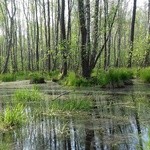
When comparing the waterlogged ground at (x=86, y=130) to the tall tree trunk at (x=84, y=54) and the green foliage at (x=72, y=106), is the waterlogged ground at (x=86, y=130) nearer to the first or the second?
the green foliage at (x=72, y=106)

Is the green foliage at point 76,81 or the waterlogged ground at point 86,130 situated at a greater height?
the waterlogged ground at point 86,130

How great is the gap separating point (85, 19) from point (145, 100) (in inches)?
329

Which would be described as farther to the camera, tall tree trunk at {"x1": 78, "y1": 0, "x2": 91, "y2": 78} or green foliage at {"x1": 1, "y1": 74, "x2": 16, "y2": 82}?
green foliage at {"x1": 1, "y1": 74, "x2": 16, "y2": 82}

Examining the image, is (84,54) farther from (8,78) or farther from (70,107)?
(8,78)

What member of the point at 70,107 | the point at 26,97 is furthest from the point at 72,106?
the point at 26,97

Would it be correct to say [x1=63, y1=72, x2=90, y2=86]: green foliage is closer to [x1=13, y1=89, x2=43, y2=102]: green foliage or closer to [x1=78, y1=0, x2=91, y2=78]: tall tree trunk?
[x1=78, y1=0, x2=91, y2=78]: tall tree trunk

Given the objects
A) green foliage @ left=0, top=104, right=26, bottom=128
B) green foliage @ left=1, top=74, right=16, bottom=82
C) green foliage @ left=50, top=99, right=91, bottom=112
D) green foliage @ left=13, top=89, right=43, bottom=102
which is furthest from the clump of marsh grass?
green foliage @ left=1, top=74, right=16, bottom=82

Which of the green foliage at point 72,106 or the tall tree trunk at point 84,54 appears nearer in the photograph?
the green foliage at point 72,106

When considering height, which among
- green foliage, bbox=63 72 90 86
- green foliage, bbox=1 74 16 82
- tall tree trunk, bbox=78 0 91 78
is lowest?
green foliage, bbox=1 74 16 82

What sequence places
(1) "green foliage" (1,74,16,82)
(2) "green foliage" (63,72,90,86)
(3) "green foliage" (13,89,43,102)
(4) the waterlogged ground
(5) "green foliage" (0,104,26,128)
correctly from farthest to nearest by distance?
(1) "green foliage" (1,74,16,82), (2) "green foliage" (63,72,90,86), (3) "green foliage" (13,89,43,102), (5) "green foliage" (0,104,26,128), (4) the waterlogged ground

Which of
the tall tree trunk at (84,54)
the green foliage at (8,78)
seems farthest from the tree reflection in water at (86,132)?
the green foliage at (8,78)

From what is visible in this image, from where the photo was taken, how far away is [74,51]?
20734mm

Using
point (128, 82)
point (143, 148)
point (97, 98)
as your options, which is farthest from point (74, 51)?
point (143, 148)

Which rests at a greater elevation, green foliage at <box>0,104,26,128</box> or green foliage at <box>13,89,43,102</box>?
green foliage at <box>0,104,26,128</box>
